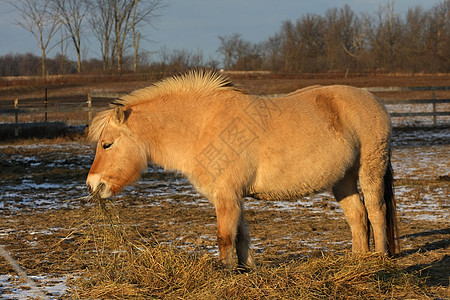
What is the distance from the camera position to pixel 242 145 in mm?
4348

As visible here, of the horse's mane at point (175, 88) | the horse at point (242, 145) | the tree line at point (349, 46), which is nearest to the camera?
the horse at point (242, 145)

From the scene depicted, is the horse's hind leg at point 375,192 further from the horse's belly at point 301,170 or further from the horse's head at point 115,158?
the horse's head at point 115,158

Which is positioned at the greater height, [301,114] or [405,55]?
[405,55]

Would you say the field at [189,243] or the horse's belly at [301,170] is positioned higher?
the horse's belly at [301,170]

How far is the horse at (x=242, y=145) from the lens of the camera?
4.31 metres

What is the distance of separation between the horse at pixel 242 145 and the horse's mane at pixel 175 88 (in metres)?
0.01

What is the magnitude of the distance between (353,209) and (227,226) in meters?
1.73

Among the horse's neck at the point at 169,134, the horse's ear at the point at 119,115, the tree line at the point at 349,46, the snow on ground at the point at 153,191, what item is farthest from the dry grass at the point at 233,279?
the tree line at the point at 349,46

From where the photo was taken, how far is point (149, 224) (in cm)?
644

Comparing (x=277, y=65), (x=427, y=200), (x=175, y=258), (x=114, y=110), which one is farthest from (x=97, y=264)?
(x=277, y=65)

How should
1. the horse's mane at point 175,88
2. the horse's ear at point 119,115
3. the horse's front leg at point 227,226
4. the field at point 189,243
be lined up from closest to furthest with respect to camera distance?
the field at point 189,243
the horse's front leg at point 227,226
the horse's ear at point 119,115
the horse's mane at point 175,88

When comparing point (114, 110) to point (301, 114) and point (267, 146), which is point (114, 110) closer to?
point (267, 146)

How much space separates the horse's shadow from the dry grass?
22 cm

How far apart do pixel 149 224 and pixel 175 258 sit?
2.41 meters
